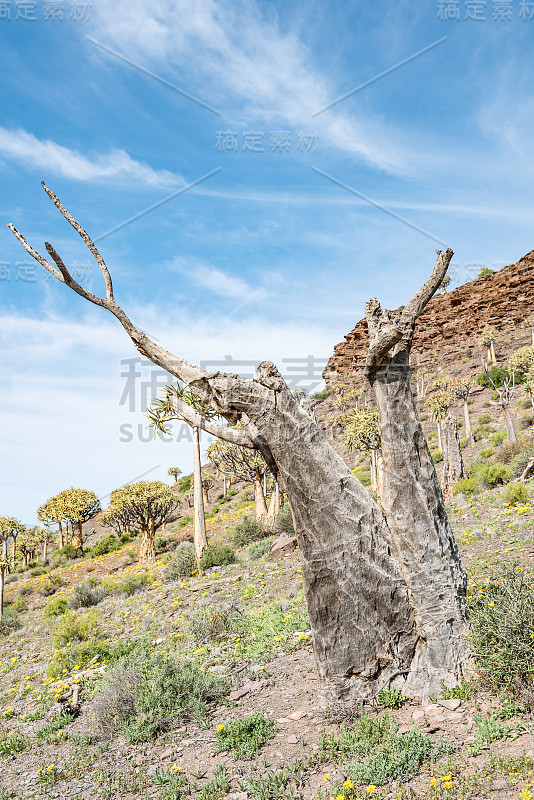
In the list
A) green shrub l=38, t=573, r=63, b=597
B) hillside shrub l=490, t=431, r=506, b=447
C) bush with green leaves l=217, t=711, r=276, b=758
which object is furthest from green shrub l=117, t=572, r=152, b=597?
hillside shrub l=490, t=431, r=506, b=447

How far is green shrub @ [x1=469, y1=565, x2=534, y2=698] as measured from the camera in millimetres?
4547

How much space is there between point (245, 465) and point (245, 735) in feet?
70.9

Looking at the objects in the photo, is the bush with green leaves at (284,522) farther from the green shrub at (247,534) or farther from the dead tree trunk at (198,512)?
the dead tree trunk at (198,512)

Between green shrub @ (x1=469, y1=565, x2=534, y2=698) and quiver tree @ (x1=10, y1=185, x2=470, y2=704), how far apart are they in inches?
9.0

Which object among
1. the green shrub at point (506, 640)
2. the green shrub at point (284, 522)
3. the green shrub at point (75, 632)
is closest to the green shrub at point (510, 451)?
the green shrub at point (284, 522)

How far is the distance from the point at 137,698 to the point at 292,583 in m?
4.95

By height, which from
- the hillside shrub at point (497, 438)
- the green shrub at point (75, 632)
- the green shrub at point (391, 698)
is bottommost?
the green shrub at point (75, 632)

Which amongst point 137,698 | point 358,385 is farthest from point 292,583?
point 358,385

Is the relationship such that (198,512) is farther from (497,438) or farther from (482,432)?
(482,432)

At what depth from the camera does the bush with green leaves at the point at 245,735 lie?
15.9 ft

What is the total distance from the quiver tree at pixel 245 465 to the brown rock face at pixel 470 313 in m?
48.6

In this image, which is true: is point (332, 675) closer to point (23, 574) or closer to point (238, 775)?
point (238, 775)

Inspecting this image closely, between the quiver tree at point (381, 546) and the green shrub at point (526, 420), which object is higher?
the green shrub at point (526, 420)

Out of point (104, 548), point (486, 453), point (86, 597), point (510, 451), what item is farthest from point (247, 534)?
point (104, 548)
